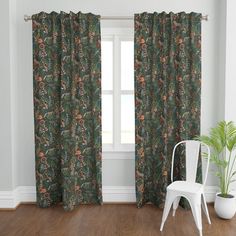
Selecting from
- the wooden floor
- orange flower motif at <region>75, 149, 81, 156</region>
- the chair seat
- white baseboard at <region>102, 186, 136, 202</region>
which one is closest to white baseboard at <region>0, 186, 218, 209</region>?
white baseboard at <region>102, 186, 136, 202</region>

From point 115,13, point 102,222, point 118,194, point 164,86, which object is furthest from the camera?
point 118,194

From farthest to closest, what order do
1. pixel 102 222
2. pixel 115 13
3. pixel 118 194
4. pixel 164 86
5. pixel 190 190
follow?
pixel 118 194, pixel 115 13, pixel 164 86, pixel 102 222, pixel 190 190

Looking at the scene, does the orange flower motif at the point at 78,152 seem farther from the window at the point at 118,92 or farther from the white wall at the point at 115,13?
the white wall at the point at 115,13

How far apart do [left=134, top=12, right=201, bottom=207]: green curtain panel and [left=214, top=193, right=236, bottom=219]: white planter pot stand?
0.56m

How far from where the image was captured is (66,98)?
3816 millimetres

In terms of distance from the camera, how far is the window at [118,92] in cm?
410

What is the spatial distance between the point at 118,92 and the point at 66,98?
28.4 inches

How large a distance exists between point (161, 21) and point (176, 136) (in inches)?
56.7

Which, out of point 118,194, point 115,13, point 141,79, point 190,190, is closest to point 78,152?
point 118,194

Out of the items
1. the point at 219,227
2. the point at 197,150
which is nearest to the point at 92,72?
the point at 197,150

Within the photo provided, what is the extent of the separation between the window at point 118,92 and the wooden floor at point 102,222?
0.86 metres

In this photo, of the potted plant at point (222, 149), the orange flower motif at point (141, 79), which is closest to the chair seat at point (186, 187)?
the potted plant at point (222, 149)

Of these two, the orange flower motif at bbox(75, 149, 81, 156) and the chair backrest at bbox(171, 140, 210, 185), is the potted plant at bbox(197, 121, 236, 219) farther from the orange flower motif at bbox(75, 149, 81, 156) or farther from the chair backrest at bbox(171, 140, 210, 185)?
the orange flower motif at bbox(75, 149, 81, 156)

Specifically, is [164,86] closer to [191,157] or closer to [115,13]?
[191,157]
